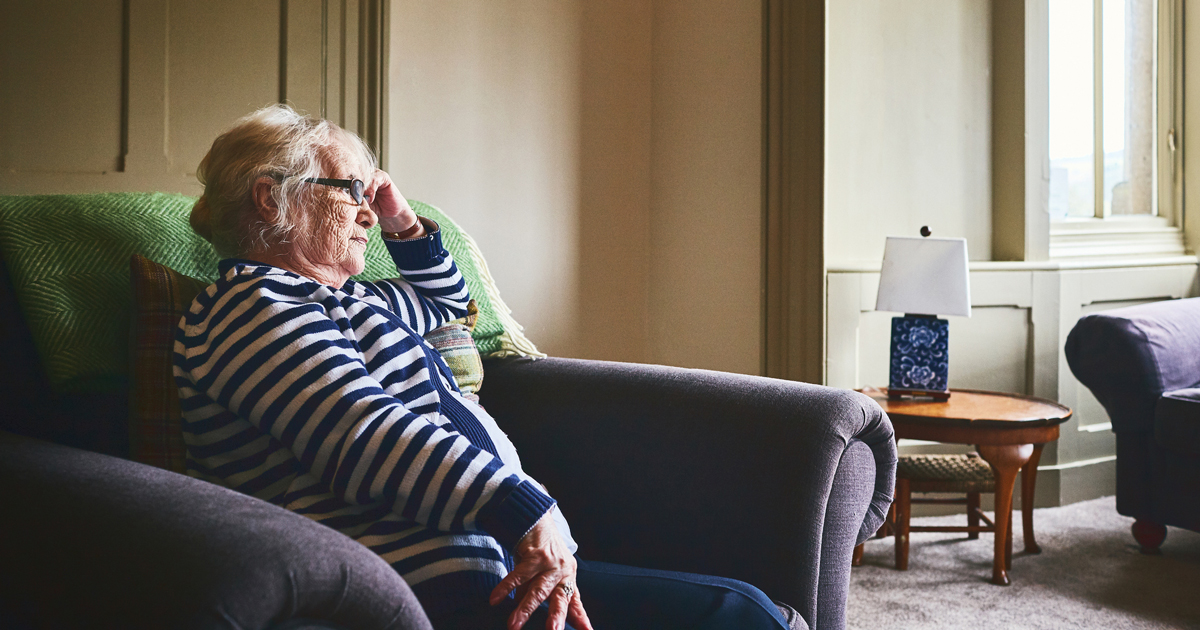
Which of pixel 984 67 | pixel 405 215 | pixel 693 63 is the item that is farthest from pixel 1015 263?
pixel 405 215

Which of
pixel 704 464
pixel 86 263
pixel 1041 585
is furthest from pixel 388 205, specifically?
pixel 1041 585

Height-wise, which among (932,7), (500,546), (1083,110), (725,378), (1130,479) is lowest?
(1130,479)

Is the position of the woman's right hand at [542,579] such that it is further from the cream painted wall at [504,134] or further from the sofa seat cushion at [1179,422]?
the sofa seat cushion at [1179,422]

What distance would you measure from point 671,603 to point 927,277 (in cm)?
157

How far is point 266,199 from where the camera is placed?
1136 millimetres

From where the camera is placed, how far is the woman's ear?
3.72 ft

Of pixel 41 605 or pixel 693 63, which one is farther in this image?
pixel 693 63

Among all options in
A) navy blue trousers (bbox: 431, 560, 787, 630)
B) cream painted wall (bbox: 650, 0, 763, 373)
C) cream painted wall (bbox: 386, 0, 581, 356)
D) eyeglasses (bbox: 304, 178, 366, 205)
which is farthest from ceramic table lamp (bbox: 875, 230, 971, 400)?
eyeglasses (bbox: 304, 178, 366, 205)

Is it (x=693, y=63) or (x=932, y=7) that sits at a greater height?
(x=932, y=7)

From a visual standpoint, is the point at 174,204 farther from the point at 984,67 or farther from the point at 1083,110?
the point at 1083,110

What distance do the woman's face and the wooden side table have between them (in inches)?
56.7

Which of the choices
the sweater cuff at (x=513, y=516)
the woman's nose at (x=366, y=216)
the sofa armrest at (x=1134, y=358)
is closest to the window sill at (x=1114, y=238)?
the sofa armrest at (x=1134, y=358)

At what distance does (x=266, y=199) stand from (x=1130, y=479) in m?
2.37

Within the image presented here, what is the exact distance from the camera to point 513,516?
91cm
